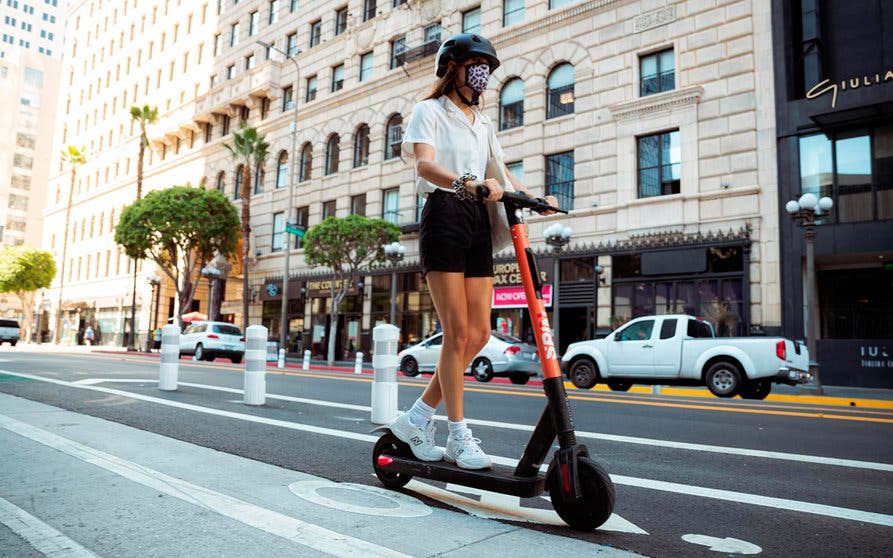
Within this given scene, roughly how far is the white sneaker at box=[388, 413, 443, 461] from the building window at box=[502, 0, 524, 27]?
1004 inches

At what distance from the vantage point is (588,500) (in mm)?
2578

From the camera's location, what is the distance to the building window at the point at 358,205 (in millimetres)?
31328

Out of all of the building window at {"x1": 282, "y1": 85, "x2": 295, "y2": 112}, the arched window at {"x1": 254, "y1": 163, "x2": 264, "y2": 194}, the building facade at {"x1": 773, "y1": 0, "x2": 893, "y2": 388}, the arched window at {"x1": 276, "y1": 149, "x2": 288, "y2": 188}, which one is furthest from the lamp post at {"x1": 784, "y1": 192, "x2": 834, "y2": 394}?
the arched window at {"x1": 254, "y1": 163, "x2": 264, "y2": 194}

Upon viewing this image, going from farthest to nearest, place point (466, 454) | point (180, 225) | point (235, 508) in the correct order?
point (180, 225) → point (466, 454) → point (235, 508)

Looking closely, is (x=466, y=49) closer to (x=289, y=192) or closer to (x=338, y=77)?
(x=289, y=192)

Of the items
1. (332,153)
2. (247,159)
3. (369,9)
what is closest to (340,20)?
(369,9)

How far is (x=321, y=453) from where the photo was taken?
4289 mm

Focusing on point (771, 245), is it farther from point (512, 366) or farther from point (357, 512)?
point (357, 512)

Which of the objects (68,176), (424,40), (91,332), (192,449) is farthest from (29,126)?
(192,449)

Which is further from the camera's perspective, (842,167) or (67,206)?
(67,206)

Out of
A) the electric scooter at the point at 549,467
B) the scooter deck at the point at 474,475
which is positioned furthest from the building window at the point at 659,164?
the scooter deck at the point at 474,475

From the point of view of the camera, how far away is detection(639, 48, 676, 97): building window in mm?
21328

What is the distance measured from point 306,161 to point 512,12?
47.8ft

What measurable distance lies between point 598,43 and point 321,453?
22137 millimetres
